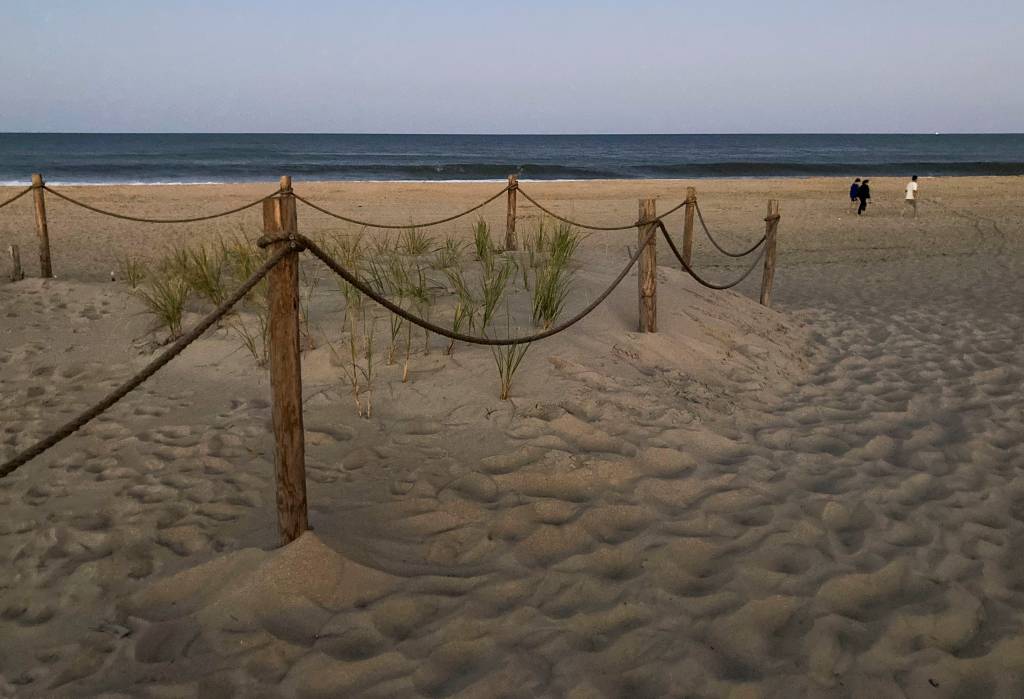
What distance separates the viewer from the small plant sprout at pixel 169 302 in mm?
5648

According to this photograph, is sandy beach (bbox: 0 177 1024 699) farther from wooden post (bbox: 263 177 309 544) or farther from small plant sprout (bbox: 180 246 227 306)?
small plant sprout (bbox: 180 246 227 306)

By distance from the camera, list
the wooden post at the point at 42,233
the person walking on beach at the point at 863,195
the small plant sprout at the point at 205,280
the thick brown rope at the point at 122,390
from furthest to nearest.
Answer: the person walking on beach at the point at 863,195 → the wooden post at the point at 42,233 → the small plant sprout at the point at 205,280 → the thick brown rope at the point at 122,390

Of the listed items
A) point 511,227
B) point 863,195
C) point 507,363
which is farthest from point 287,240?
point 863,195

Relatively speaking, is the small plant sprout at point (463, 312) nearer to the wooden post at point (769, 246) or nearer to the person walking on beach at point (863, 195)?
the wooden post at point (769, 246)

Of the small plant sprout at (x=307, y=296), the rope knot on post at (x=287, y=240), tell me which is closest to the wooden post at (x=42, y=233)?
the small plant sprout at (x=307, y=296)

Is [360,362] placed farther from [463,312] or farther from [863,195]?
[863,195]

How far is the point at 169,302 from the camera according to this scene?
5648mm

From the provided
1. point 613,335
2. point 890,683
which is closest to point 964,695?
point 890,683

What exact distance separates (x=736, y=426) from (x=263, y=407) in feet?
8.48

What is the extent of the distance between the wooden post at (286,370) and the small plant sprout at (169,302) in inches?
131

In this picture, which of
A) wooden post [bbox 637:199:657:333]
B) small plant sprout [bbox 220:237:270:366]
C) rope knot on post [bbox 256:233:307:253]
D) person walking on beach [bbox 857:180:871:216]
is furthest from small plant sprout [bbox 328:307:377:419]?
person walking on beach [bbox 857:180:871:216]

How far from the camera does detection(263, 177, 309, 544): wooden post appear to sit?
8.48 ft

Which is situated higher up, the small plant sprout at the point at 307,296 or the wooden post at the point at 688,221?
the wooden post at the point at 688,221

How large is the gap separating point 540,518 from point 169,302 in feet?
12.0
